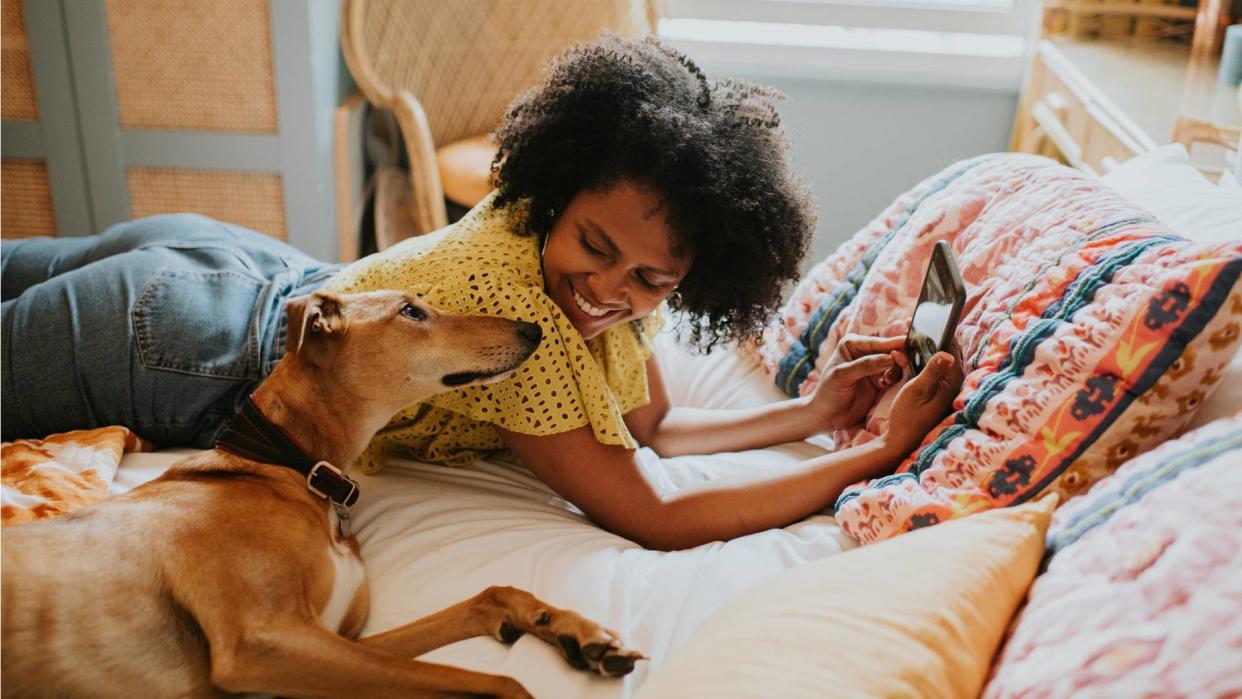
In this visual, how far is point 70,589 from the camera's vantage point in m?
1.10

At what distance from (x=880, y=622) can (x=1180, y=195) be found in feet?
3.08

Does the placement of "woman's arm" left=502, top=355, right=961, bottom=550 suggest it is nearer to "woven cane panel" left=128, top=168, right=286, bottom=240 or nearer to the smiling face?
the smiling face

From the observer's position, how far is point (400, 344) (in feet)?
4.73

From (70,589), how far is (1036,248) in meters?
1.28

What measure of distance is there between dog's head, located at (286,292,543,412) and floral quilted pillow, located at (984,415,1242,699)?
75cm

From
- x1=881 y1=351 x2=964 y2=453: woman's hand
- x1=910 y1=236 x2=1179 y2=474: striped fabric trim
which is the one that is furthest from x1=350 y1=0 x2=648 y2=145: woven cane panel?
x1=910 y1=236 x2=1179 y2=474: striped fabric trim

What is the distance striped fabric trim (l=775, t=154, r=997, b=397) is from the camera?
1821 mm

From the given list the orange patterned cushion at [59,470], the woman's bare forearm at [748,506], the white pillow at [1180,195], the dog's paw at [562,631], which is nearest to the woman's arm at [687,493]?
the woman's bare forearm at [748,506]

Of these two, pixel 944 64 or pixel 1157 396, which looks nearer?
pixel 1157 396

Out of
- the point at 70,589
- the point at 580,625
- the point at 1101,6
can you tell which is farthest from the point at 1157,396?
the point at 1101,6

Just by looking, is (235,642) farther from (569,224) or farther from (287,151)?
(287,151)

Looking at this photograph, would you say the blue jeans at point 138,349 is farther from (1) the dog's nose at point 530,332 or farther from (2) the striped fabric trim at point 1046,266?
(2) the striped fabric trim at point 1046,266

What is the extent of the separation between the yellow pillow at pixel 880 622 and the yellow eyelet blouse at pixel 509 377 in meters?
0.47

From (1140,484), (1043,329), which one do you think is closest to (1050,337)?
(1043,329)
